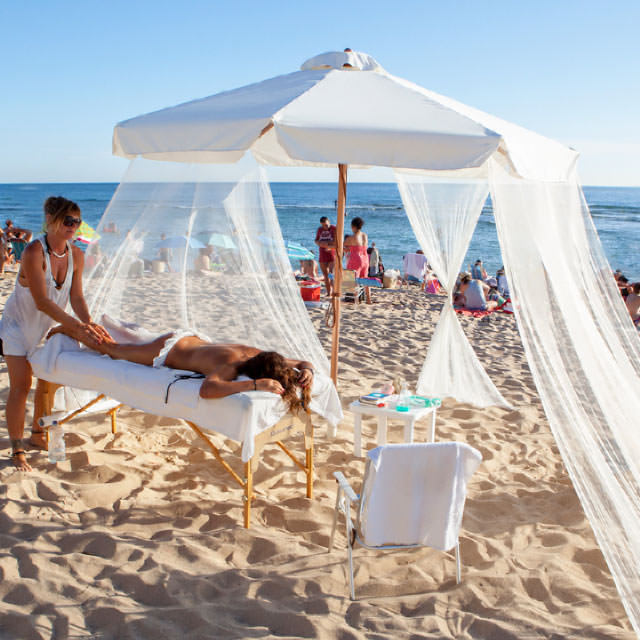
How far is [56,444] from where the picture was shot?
12.2ft

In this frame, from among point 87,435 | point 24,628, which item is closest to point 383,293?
point 87,435

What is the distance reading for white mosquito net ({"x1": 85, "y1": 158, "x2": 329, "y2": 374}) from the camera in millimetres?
4293

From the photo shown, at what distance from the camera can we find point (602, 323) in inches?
129

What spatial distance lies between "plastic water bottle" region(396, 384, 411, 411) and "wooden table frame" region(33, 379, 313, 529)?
663 mm

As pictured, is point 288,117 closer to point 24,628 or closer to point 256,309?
point 256,309

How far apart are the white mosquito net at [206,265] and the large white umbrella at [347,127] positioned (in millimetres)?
340

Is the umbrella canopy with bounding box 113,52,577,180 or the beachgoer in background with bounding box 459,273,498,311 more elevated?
the umbrella canopy with bounding box 113,52,577,180

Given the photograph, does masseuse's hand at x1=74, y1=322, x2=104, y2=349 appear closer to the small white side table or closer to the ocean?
the small white side table

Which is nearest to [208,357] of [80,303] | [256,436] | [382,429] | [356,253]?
[256,436]

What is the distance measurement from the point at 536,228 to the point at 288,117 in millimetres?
1403

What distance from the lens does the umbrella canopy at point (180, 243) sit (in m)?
4.52

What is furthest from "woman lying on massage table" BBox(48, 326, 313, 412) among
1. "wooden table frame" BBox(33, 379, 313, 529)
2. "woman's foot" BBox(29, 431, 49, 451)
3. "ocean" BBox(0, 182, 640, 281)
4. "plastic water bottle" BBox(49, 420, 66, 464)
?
"ocean" BBox(0, 182, 640, 281)

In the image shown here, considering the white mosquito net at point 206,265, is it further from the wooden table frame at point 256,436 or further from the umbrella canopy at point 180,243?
the wooden table frame at point 256,436

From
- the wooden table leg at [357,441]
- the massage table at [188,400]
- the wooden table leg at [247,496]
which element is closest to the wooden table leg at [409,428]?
the wooden table leg at [357,441]
